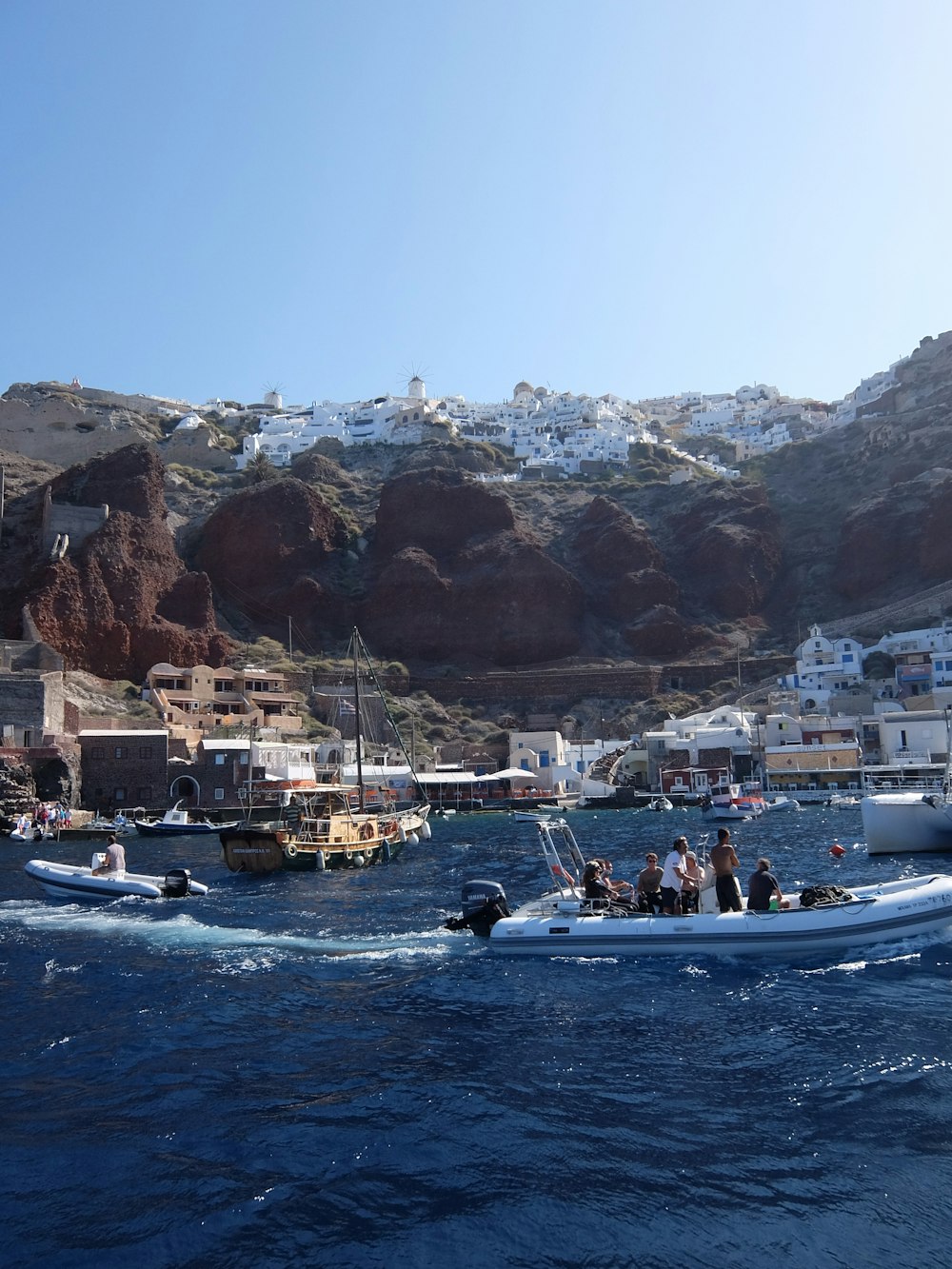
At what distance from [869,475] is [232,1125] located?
115396mm

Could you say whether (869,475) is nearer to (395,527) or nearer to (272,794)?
(395,527)

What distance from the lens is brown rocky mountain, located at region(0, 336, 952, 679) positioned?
86.4 meters

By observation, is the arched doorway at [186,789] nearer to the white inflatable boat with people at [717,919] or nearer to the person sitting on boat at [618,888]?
the white inflatable boat with people at [717,919]

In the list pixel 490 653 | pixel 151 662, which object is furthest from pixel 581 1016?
pixel 490 653

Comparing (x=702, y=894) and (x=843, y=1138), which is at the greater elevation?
(x=702, y=894)

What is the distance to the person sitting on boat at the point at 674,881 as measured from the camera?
16516mm

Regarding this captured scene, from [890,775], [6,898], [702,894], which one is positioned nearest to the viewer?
[702,894]

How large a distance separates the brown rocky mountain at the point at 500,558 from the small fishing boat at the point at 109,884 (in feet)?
172

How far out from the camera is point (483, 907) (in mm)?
17484

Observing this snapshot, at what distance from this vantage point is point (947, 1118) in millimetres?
9297

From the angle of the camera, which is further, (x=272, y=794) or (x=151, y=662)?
(x=151, y=662)

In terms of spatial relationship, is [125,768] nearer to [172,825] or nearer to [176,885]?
[172,825]

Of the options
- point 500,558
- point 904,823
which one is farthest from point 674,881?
point 500,558

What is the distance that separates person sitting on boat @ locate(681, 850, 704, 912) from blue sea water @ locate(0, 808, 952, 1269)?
50.5 inches
